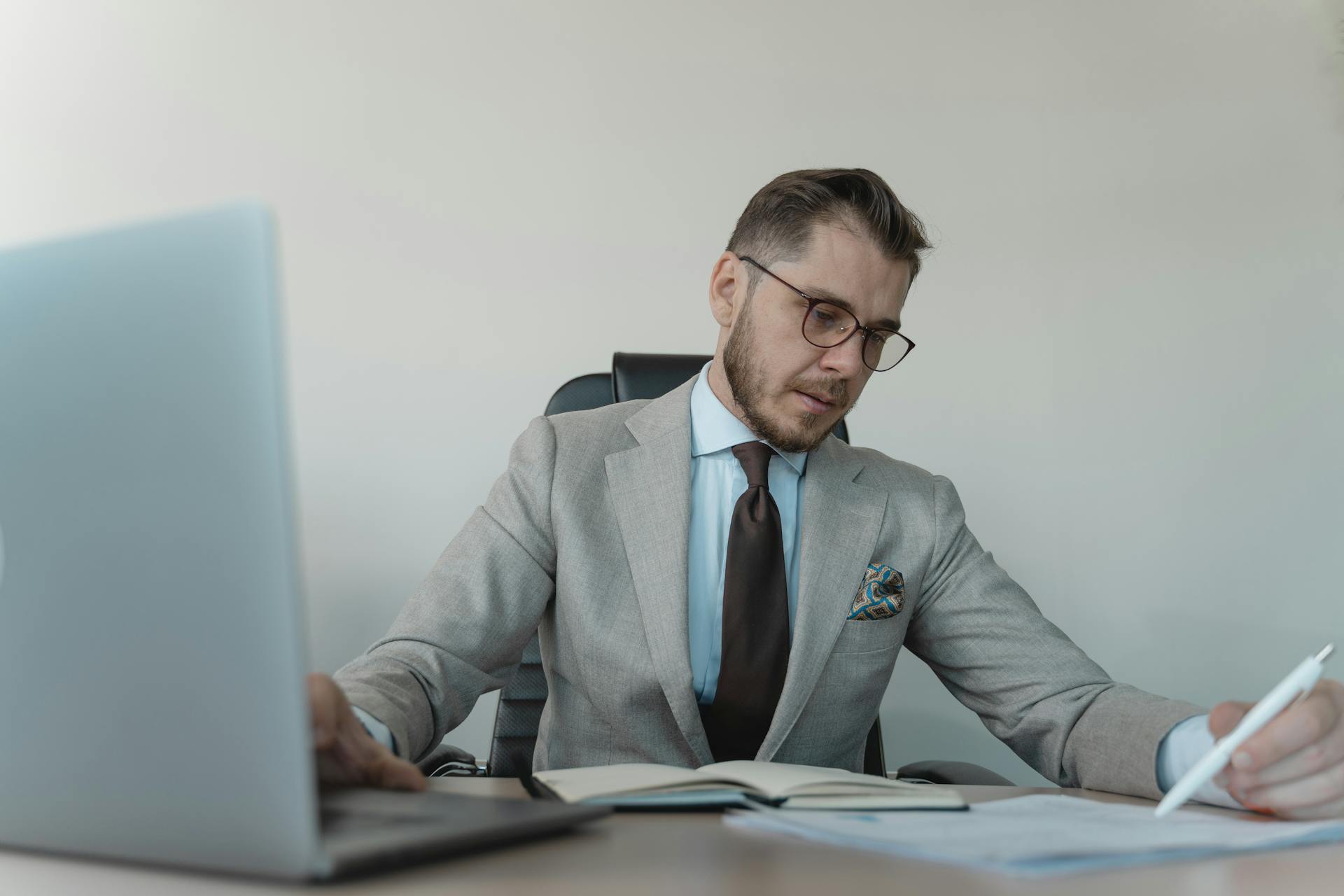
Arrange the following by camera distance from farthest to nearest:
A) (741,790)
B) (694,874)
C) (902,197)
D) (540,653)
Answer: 1. (902,197)
2. (540,653)
3. (741,790)
4. (694,874)

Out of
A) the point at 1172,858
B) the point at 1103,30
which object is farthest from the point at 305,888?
the point at 1103,30

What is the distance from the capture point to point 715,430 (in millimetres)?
1732

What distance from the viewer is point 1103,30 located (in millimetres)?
2771

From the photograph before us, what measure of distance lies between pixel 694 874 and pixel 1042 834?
0.30 m

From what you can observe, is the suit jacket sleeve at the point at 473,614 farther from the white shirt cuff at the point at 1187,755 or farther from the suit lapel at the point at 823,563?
the white shirt cuff at the point at 1187,755

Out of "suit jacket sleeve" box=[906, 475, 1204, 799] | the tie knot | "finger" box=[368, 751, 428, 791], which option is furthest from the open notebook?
the tie knot

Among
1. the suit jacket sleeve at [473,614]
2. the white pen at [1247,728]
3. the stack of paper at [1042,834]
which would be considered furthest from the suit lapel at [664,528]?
the white pen at [1247,728]

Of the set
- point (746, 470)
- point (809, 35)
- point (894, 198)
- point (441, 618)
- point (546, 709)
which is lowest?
point (546, 709)

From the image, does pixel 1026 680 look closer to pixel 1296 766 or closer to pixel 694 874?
pixel 1296 766

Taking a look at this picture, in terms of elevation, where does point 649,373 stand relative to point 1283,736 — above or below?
above

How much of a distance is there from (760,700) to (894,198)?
0.84 meters

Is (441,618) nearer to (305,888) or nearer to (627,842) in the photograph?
(627,842)

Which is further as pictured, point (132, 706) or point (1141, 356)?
point (1141, 356)

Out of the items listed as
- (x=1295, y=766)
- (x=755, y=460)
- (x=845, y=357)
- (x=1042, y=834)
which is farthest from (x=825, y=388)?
(x=1042, y=834)
